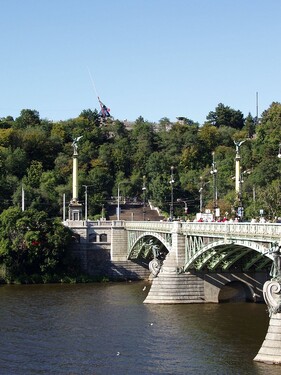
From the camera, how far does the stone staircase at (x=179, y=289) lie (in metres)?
68.6

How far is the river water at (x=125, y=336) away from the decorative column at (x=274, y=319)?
63 centimetres

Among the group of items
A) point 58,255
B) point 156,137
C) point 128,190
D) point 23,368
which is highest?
point 156,137

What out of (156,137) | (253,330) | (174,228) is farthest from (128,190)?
(253,330)

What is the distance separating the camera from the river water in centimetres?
4594

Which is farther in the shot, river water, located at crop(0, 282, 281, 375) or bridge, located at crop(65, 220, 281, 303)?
bridge, located at crop(65, 220, 281, 303)

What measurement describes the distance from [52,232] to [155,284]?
2521cm

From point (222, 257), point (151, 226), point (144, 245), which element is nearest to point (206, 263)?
point (222, 257)

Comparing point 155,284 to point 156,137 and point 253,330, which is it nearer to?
point 253,330

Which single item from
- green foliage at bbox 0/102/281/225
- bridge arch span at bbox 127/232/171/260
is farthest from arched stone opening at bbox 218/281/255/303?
green foliage at bbox 0/102/281/225

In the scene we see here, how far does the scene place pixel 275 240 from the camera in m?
47.2

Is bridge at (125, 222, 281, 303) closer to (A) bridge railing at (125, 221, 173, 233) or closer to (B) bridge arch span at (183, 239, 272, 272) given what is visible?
(B) bridge arch span at (183, 239, 272, 272)

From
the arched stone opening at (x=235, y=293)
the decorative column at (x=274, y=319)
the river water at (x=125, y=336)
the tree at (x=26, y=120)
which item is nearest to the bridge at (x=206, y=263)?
the arched stone opening at (x=235, y=293)

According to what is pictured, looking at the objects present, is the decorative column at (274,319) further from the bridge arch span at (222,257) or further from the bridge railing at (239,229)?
the bridge arch span at (222,257)

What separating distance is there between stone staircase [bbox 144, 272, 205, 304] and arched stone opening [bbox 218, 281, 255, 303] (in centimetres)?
196
